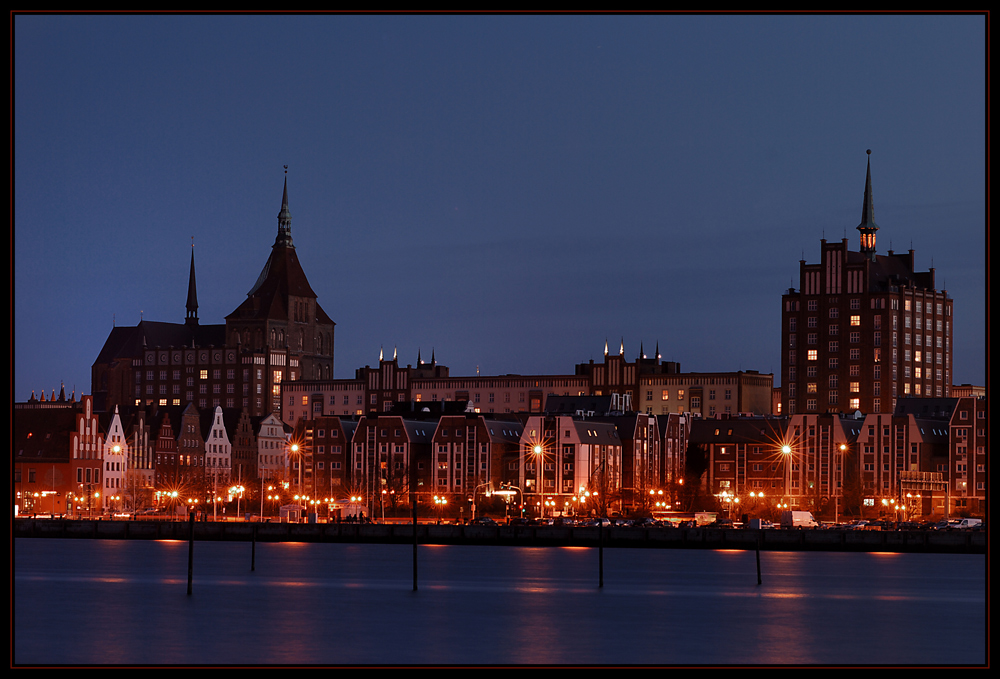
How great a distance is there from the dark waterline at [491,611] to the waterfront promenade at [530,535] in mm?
16237

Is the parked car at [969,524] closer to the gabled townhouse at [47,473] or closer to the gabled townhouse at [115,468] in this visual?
the gabled townhouse at [115,468]

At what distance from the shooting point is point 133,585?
9050 centimetres

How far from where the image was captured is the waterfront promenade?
142 meters

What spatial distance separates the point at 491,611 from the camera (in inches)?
2990

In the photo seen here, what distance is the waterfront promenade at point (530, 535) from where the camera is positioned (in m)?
142

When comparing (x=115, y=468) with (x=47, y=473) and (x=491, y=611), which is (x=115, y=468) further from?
(x=491, y=611)

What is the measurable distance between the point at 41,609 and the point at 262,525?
81.2 metres

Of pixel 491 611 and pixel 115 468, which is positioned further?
pixel 115 468

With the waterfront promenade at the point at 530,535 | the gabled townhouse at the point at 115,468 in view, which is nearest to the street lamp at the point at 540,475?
the waterfront promenade at the point at 530,535

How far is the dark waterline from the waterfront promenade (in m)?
16.2

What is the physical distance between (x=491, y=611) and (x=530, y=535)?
73.2 m

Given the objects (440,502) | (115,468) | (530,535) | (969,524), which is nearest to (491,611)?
(530,535)

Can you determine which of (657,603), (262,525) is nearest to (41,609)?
(657,603)
